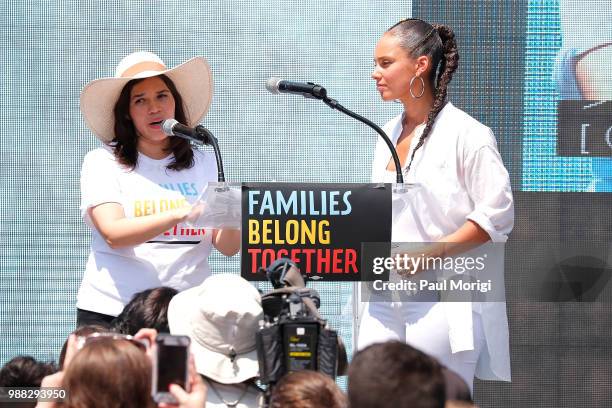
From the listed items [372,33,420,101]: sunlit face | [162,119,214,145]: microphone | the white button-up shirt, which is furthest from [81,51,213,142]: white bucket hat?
the white button-up shirt

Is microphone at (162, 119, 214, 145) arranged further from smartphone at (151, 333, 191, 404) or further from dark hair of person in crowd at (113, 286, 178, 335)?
smartphone at (151, 333, 191, 404)

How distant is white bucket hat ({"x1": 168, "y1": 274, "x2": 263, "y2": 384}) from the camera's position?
2.96 metres

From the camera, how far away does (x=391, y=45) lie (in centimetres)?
360

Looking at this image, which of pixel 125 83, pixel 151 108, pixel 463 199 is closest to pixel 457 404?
pixel 463 199

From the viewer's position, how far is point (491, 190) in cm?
348

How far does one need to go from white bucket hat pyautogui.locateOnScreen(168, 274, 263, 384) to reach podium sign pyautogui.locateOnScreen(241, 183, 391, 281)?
268 mm

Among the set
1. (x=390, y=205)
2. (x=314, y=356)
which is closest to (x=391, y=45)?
(x=390, y=205)

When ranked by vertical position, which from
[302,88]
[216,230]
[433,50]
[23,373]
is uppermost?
[433,50]

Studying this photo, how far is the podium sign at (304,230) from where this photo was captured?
3283 mm

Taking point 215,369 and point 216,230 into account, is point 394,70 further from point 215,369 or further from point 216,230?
point 215,369

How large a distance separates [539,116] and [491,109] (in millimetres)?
194

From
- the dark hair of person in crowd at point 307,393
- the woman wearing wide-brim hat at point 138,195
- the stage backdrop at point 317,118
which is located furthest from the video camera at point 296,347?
the stage backdrop at point 317,118

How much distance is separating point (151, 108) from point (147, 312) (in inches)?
30.1

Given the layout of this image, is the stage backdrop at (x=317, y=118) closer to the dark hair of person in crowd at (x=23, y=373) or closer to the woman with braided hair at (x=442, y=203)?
the woman with braided hair at (x=442, y=203)
